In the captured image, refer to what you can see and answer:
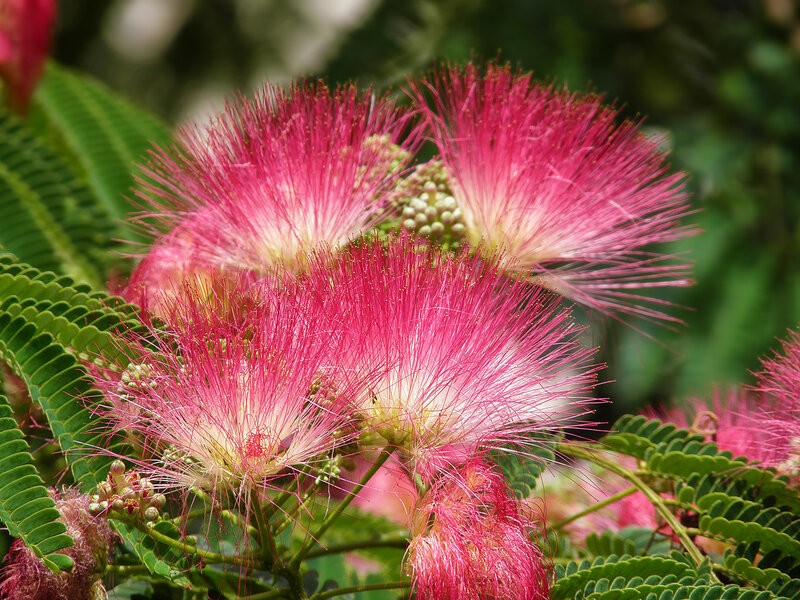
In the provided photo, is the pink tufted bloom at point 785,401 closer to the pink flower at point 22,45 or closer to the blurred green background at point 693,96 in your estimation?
the blurred green background at point 693,96

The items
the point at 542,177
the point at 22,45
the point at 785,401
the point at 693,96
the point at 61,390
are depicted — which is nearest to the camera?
the point at 61,390

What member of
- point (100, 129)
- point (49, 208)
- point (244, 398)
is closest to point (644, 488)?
point (244, 398)

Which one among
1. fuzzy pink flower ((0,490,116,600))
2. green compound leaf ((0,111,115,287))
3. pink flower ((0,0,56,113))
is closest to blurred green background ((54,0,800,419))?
pink flower ((0,0,56,113))

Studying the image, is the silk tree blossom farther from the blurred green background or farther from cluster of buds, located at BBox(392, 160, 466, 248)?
the blurred green background

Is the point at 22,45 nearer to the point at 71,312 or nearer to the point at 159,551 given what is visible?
the point at 71,312

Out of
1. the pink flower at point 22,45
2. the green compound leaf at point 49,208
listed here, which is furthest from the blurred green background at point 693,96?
the green compound leaf at point 49,208

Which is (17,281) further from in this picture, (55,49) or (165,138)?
(55,49)

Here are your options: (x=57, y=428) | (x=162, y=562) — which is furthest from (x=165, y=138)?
(x=162, y=562)
